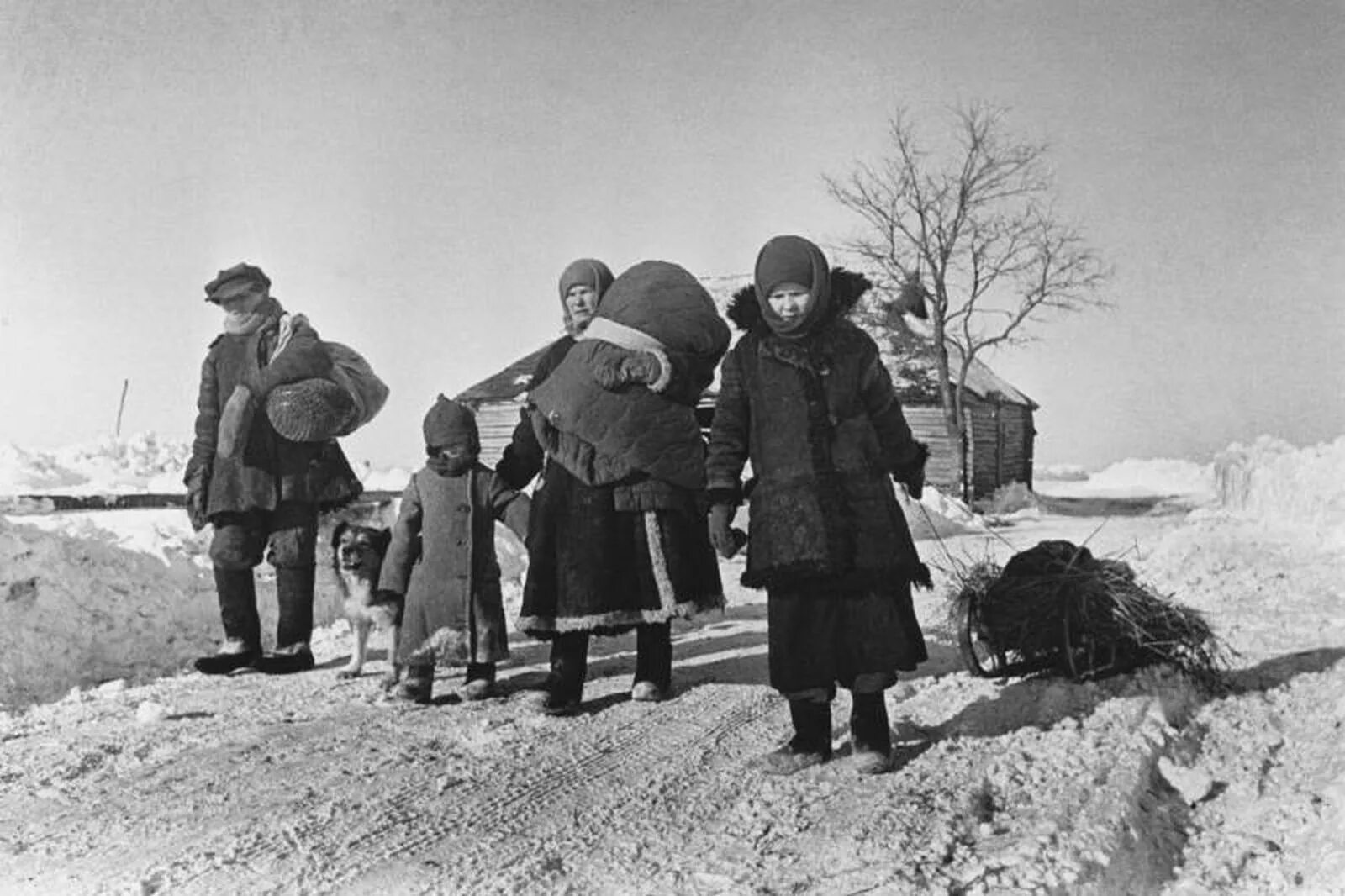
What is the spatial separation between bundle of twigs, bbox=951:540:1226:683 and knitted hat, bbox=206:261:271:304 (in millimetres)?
3867

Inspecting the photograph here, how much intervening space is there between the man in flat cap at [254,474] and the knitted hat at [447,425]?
1165mm

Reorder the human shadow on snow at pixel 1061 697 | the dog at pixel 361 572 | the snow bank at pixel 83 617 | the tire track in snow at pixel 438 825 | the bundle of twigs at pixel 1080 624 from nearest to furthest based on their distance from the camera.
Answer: the tire track in snow at pixel 438 825 < the human shadow on snow at pixel 1061 697 < the bundle of twigs at pixel 1080 624 < the dog at pixel 361 572 < the snow bank at pixel 83 617

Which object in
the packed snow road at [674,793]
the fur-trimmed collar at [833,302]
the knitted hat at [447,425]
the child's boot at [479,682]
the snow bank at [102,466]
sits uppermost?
the snow bank at [102,466]

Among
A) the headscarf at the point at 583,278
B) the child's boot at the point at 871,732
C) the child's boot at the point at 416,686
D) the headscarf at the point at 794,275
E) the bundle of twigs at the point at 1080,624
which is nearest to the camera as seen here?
the child's boot at the point at 871,732

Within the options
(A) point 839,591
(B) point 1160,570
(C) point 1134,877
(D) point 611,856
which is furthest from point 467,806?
(B) point 1160,570

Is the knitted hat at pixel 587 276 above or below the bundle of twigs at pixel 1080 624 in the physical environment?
above

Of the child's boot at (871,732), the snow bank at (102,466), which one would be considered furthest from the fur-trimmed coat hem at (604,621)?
the snow bank at (102,466)

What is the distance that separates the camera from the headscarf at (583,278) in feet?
14.9

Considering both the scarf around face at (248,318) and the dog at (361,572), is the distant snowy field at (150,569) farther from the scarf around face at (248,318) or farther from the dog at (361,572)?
the scarf around face at (248,318)

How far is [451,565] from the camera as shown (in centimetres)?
431

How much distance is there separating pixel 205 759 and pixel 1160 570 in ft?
23.8

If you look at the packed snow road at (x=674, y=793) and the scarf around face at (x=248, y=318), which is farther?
the scarf around face at (x=248, y=318)

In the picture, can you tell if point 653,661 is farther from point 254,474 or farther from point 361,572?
point 254,474

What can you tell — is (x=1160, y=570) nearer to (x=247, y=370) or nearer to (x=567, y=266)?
(x=567, y=266)
